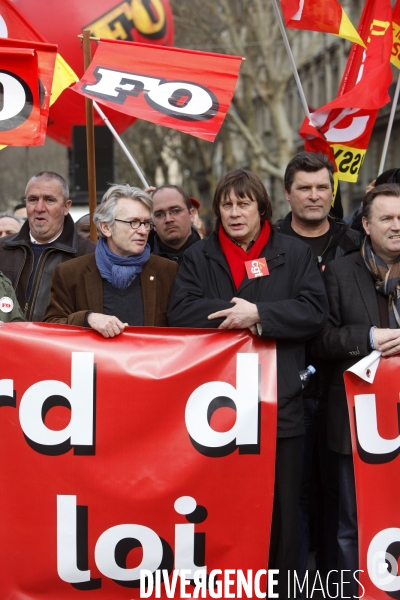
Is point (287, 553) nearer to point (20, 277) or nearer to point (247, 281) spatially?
point (247, 281)

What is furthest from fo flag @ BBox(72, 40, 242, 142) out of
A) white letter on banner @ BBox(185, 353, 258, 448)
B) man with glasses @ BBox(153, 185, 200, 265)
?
white letter on banner @ BBox(185, 353, 258, 448)

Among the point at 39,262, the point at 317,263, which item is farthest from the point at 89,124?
the point at 317,263

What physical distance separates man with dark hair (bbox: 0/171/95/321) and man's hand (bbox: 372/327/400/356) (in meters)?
1.90

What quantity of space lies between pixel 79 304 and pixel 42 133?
3.29ft

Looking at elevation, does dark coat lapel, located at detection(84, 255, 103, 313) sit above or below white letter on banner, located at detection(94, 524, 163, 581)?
above

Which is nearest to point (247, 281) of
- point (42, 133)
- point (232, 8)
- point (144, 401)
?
point (144, 401)

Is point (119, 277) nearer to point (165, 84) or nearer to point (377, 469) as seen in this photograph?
point (165, 84)

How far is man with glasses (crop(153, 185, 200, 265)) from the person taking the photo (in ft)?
19.6

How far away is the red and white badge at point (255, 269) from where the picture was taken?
434 cm

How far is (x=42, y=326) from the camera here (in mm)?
4406

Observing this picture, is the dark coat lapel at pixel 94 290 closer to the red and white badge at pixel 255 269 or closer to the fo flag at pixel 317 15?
the red and white badge at pixel 255 269

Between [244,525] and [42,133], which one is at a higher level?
[42,133]

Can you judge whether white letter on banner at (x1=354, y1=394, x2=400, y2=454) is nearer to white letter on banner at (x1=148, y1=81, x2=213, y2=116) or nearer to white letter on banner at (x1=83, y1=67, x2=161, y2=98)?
white letter on banner at (x1=148, y1=81, x2=213, y2=116)

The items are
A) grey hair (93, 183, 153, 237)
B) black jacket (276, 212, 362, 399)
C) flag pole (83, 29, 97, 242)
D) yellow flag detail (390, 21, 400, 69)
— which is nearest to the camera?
grey hair (93, 183, 153, 237)
